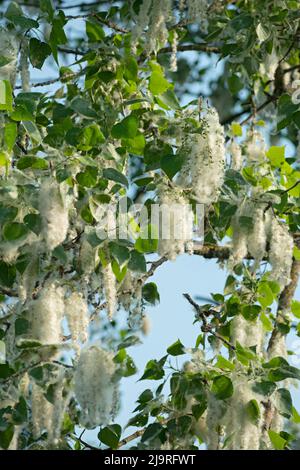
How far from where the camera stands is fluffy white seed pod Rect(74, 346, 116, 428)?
95.8 inches

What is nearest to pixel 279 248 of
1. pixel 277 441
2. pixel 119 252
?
pixel 277 441

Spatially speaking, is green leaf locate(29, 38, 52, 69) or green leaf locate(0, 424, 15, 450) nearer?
green leaf locate(0, 424, 15, 450)

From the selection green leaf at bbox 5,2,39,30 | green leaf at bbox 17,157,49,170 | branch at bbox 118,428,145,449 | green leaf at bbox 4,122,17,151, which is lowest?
branch at bbox 118,428,145,449

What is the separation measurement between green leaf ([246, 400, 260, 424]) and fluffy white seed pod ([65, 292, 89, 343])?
474 mm

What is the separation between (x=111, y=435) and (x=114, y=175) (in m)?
0.72

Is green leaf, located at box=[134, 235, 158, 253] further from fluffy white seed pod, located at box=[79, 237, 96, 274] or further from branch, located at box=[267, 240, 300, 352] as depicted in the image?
branch, located at box=[267, 240, 300, 352]

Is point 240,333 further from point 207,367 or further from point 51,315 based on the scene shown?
point 51,315

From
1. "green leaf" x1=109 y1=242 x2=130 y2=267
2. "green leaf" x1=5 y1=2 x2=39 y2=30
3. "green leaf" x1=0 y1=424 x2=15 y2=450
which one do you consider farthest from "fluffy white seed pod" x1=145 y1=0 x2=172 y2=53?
"green leaf" x1=0 y1=424 x2=15 y2=450

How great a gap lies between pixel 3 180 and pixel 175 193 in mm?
494

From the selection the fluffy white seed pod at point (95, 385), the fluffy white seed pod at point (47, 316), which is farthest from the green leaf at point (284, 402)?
the fluffy white seed pod at point (47, 316)

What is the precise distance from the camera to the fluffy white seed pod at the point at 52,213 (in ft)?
8.11

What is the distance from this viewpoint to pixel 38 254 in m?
2.71

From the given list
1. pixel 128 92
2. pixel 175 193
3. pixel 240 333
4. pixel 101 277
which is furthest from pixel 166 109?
pixel 240 333

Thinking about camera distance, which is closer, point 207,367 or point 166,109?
point 207,367
